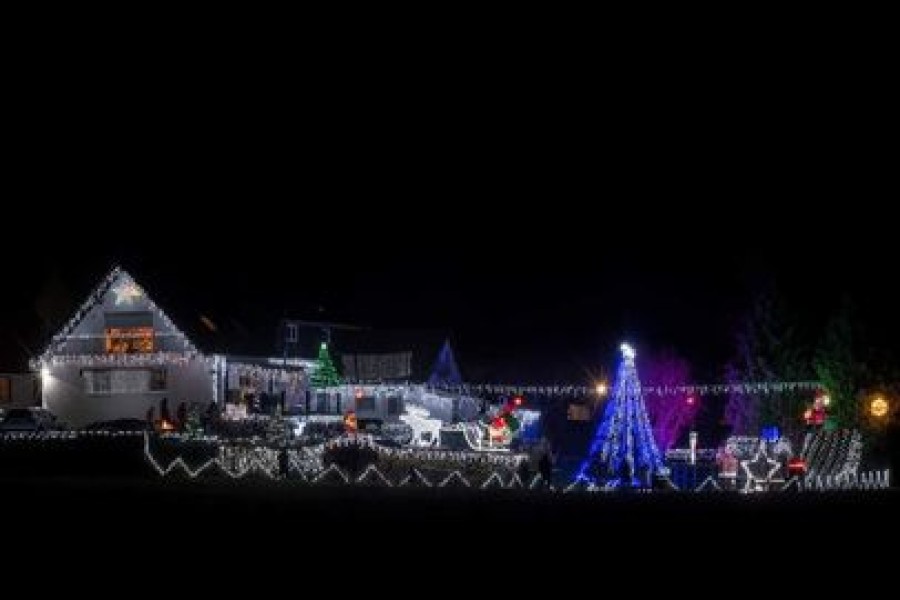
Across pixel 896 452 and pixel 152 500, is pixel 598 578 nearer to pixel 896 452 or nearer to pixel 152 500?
pixel 152 500

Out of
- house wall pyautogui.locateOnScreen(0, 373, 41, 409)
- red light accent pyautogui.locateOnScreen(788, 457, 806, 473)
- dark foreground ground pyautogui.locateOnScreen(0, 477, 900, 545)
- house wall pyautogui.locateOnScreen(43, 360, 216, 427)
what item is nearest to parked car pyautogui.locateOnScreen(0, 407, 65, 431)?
house wall pyautogui.locateOnScreen(43, 360, 216, 427)

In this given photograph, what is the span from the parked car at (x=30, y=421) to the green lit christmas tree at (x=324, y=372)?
32.3 feet

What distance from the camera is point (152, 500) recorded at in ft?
66.6

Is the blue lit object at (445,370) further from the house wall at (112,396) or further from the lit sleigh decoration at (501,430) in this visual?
the lit sleigh decoration at (501,430)

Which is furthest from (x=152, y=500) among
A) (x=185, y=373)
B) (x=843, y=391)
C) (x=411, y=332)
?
(x=411, y=332)

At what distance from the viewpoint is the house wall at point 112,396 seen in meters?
51.8

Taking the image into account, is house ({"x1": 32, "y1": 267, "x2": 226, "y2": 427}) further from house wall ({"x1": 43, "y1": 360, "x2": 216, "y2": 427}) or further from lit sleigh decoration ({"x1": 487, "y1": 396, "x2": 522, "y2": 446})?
lit sleigh decoration ({"x1": 487, "y1": 396, "x2": 522, "y2": 446})

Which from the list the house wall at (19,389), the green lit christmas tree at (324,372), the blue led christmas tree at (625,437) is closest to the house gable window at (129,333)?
the green lit christmas tree at (324,372)

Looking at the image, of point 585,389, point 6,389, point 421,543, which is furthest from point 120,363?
point 421,543

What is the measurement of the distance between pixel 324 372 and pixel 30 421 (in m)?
11.2

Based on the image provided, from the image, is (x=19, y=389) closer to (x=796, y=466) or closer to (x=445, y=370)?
(x=445, y=370)

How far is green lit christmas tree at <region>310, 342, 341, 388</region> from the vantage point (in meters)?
52.0

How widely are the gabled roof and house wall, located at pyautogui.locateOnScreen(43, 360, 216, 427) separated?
0.81 metres

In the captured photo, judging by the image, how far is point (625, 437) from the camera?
126 ft
